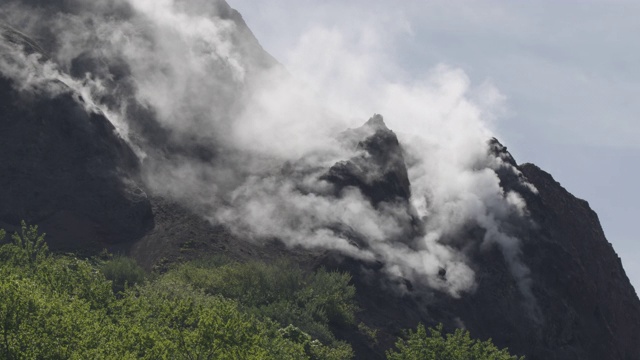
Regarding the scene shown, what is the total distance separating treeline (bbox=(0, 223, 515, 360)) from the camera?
48312 millimetres

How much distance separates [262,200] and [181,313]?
57268 mm

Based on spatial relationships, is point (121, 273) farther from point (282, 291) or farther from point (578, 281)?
point (578, 281)

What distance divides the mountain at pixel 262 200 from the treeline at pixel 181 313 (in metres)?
4.48

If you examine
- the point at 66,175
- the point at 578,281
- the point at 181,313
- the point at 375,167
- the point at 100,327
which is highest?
the point at 375,167

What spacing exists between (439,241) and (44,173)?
45.9m

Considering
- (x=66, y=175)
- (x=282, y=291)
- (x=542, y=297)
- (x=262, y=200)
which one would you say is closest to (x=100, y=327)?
(x=282, y=291)

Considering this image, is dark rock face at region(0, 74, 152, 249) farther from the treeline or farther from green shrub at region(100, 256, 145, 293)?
green shrub at region(100, 256, 145, 293)

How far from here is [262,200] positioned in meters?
112

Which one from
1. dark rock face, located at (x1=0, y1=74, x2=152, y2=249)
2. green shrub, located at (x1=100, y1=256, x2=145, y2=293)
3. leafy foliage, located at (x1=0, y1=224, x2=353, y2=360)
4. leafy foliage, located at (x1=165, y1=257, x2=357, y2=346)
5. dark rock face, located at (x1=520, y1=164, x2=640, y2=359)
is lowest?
leafy foliage, located at (x1=0, y1=224, x2=353, y2=360)

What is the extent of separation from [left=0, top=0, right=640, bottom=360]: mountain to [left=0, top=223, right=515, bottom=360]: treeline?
448cm

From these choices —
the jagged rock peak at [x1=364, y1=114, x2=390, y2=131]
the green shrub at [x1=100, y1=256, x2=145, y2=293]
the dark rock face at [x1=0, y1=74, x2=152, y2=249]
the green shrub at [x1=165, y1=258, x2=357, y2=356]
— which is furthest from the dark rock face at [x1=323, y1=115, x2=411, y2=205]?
the green shrub at [x1=100, y1=256, x2=145, y2=293]

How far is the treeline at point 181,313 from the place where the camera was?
4831 cm

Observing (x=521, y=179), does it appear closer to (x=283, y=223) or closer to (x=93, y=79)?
(x=283, y=223)

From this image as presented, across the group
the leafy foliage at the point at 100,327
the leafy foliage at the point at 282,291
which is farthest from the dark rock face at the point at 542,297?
the leafy foliage at the point at 100,327
